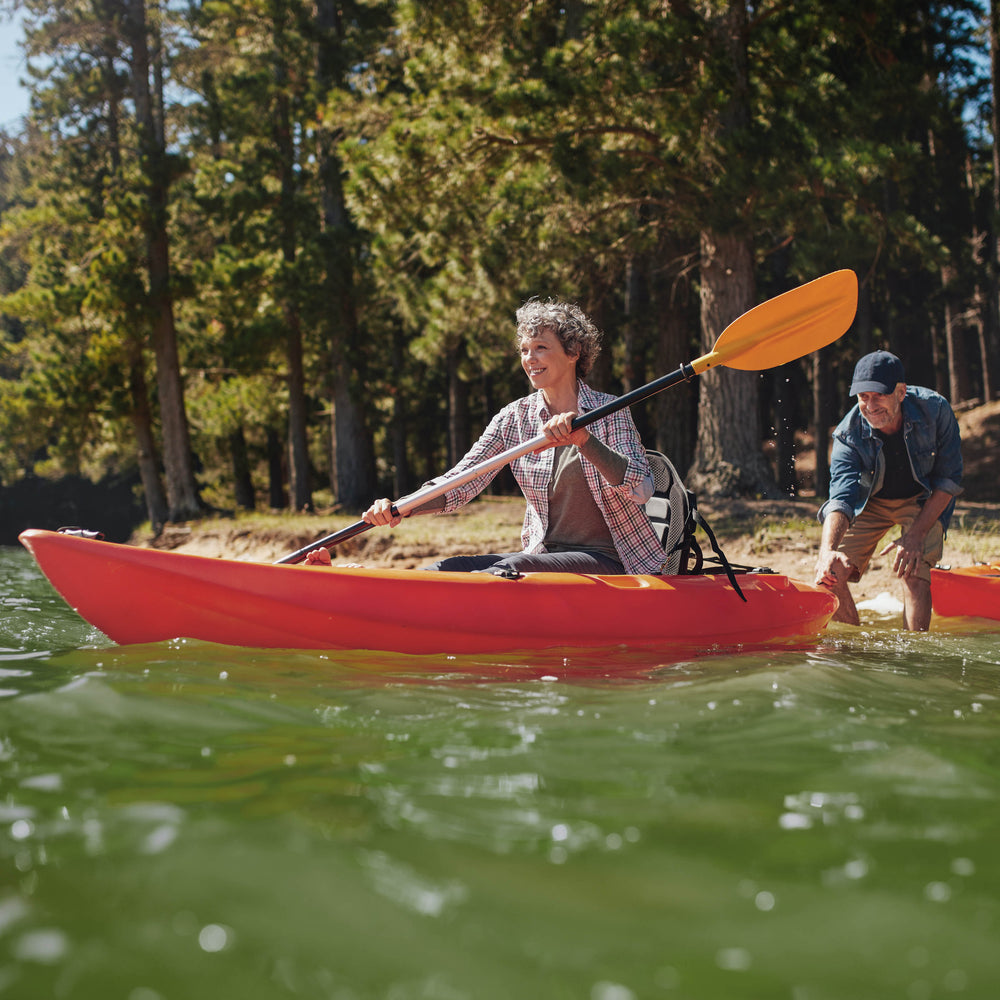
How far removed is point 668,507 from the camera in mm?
4074

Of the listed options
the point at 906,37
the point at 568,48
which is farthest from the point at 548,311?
the point at 906,37

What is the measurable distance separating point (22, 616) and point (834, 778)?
15.9ft

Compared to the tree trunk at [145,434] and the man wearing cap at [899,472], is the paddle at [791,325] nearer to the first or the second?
the man wearing cap at [899,472]

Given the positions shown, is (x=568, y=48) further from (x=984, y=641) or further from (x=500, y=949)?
(x=500, y=949)

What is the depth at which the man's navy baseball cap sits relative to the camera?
13.6 feet

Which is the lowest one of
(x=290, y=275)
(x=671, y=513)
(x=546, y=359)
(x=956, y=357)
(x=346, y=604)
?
(x=346, y=604)

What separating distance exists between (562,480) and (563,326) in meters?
0.65

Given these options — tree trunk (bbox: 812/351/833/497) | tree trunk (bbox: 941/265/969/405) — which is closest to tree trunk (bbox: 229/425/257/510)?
tree trunk (bbox: 812/351/833/497)

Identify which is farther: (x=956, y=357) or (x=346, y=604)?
(x=956, y=357)

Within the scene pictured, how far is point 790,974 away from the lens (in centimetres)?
138

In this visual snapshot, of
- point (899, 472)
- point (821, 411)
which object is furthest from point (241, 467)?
point (899, 472)

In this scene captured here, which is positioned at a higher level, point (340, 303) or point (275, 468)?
point (340, 303)

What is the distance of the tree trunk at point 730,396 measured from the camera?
952 cm

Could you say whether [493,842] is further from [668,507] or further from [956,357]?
[956,357]
